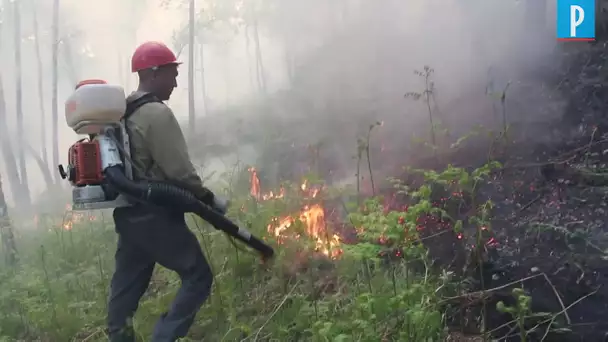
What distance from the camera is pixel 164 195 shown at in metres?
2.93

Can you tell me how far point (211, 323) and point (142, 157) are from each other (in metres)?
1.53

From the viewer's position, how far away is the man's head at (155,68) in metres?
3.21

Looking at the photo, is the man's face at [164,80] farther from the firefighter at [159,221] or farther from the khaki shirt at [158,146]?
the khaki shirt at [158,146]

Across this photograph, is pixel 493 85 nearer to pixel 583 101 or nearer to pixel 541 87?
pixel 541 87

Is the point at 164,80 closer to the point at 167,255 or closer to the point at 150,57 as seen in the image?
the point at 150,57

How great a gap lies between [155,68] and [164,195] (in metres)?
0.91

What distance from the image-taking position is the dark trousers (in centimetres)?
303

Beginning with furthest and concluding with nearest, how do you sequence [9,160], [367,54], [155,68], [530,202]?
[9,160] < [367,54] < [530,202] < [155,68]

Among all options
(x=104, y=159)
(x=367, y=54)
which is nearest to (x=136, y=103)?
(x=104, y=159)

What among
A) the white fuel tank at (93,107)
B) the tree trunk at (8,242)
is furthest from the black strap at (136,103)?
the tree trunk at (8,242)

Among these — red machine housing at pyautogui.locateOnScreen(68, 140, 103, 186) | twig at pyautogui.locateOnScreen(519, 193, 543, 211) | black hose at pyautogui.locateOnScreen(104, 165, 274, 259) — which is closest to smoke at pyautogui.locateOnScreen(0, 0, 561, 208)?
twig at pyautogui.locateOnScreen(519, 193, 543, 211)

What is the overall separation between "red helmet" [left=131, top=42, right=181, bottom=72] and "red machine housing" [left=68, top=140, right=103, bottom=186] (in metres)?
0.67
